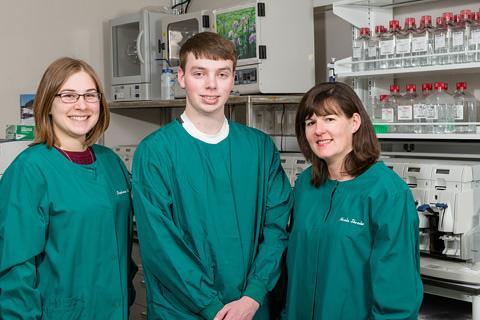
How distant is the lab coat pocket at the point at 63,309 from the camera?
194 centimetres

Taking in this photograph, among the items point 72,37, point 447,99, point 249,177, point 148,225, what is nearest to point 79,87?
point 148,225

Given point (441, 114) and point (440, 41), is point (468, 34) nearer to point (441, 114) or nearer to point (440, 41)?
point (440, 41)

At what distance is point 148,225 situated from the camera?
1.99 meters

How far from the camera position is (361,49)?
316 centimetres

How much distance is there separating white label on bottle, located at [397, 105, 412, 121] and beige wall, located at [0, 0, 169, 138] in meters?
2.45

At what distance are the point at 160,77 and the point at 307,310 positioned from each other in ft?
8.39

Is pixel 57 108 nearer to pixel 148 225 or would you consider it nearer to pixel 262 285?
pixel 148 225

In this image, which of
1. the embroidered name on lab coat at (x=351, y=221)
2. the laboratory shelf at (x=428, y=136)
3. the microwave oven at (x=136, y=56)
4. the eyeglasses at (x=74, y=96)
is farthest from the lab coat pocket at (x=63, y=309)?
the microwave oven at (x=136, y=56)

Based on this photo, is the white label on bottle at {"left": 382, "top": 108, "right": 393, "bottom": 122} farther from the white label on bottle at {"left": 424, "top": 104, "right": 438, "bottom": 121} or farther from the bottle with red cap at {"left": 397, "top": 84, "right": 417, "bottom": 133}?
the white label on bottle at {"left": 424, "top": 104, "right": 438, "bottom": 121}

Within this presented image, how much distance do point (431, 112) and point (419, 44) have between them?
309 mm

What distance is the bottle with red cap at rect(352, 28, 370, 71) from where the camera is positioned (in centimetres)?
312

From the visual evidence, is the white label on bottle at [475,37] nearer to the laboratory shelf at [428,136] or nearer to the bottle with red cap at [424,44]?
the bottle with red cap at [424,44]

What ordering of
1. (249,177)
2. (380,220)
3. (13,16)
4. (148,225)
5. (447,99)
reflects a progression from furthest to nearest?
(13,16), (447,99), (249,177), (148,225), (380,220)

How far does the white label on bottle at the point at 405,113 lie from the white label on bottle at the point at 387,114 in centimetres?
5
